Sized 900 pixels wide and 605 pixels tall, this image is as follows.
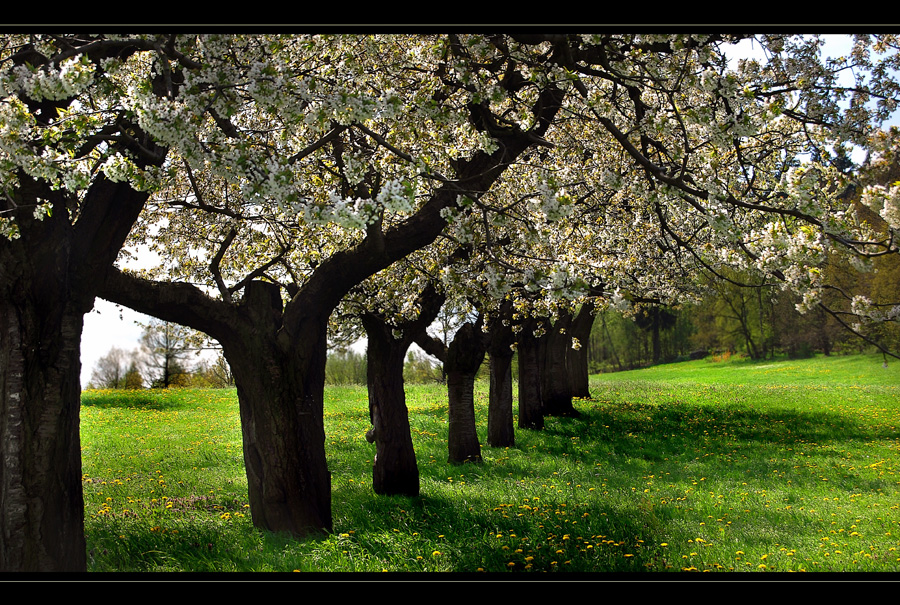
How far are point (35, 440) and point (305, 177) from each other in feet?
17.0

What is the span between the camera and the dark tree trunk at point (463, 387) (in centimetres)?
1492

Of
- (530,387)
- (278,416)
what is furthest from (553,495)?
(530,387)

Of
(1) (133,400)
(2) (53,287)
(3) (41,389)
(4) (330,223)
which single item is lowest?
(1) (133,400)

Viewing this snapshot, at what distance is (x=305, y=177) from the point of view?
1015 centimetres

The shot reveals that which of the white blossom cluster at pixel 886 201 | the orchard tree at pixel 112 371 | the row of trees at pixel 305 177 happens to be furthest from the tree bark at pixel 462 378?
the orchard tree at pixel 112 371

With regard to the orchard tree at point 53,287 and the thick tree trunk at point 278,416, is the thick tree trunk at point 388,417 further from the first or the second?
the orchard tree at point 53,287

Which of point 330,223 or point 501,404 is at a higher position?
point 330,223

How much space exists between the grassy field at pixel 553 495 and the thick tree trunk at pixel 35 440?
1592mm

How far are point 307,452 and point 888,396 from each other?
27445 millimetres

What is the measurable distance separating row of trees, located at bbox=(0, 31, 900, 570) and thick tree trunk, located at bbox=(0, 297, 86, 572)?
19mm

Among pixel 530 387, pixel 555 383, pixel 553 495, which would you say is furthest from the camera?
pixel 555 383

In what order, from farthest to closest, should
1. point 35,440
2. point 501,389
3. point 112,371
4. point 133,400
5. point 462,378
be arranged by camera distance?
point 112,371
point 133,400
point 501,389
point 462,378
point 35,440

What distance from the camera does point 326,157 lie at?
35.3 feet

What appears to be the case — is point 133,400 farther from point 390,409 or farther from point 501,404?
point 390,409
